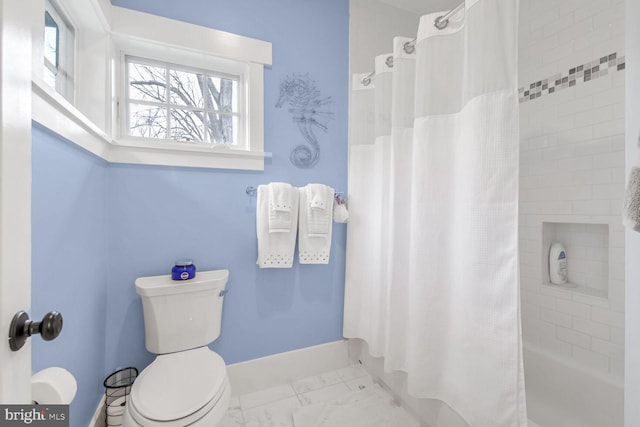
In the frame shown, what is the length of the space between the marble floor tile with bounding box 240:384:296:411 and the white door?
1.33 meters

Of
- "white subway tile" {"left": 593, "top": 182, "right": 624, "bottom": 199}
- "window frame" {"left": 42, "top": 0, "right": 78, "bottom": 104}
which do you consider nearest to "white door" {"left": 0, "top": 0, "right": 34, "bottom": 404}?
"window frame" {"left": 42, "top": 0, "right": 78, "bottom": 104}

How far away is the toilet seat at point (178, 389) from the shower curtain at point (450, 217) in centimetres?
88

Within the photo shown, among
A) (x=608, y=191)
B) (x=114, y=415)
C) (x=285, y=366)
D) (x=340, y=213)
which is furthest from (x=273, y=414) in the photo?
(x=608, y=191)

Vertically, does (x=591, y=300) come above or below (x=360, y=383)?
above

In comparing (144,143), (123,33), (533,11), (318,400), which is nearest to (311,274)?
(318,400)

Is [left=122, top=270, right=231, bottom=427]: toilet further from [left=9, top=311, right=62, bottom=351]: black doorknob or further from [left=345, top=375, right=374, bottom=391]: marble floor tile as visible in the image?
[left=345, top=375, right=374, bottom=391]: marble floor tile

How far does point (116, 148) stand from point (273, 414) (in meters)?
1.62

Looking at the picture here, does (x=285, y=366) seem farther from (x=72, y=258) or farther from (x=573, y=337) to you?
(x=573, y=337)

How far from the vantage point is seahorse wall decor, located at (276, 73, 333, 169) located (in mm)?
1756

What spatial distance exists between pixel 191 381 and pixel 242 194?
964mm

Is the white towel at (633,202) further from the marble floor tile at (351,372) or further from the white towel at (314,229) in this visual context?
the marble floor tile at (351,372)

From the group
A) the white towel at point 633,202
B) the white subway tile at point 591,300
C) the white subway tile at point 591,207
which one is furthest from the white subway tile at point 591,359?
the white towel at point 633,202

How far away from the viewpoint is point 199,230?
1558 mm

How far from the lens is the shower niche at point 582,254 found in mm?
1483
